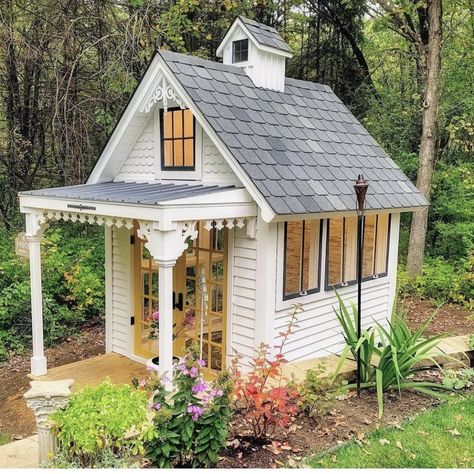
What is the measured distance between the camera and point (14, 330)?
876 cm

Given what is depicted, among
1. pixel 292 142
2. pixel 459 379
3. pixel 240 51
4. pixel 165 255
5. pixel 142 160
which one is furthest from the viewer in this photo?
pixel 240 51

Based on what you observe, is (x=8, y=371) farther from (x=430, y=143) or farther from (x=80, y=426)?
(x=430, y=143)

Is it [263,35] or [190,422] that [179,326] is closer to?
[190,422]

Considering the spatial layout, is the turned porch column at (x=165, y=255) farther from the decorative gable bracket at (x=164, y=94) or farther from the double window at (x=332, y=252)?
the decorative gable bracket at (x=164, y=94)

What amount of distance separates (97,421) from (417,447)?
2771 mm

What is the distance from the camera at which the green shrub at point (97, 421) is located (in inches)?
133

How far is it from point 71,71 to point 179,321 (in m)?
5.62

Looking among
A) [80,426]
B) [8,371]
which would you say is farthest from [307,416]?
[8,371]

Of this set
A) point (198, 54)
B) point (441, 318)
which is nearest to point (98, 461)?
point (441, 318)

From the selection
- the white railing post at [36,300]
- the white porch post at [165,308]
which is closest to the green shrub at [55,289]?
the white railing post at [36,300]

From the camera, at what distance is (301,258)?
21.3ft

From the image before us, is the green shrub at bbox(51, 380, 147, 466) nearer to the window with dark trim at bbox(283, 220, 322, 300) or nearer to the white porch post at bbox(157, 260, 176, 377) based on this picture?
the white porch post at bbox(157, 260, 176, 377)

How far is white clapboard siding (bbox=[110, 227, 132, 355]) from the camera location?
765 cm

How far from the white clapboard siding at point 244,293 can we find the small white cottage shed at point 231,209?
17 mm
